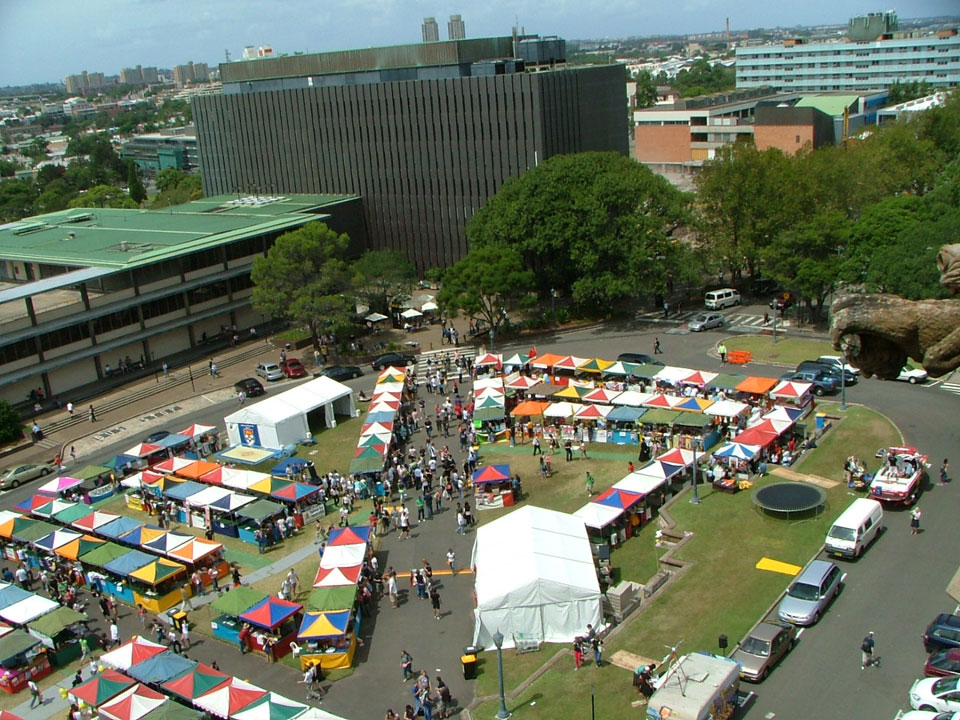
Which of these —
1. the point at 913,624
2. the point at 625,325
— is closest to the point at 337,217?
the point at 625,325

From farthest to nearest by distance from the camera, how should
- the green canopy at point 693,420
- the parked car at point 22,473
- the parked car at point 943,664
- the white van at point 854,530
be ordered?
1. the parked car at point 22,473
2. the green canopy at point 693,420
3. the white van at point 854,530
4. the parked car at point 943,664

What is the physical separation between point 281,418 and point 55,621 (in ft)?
55.6

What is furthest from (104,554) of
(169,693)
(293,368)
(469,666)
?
(293,368)

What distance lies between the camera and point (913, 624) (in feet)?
87.0

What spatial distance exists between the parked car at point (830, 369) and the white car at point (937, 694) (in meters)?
24.0

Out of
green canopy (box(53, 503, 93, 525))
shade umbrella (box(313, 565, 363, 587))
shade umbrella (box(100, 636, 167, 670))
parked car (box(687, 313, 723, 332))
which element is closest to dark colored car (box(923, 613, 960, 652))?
shade umbrella (box(313, 565, 363, 587))

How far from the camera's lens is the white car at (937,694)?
21781 millimetres

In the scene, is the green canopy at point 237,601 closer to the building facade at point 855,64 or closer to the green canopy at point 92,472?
the green canopy at point 92,472

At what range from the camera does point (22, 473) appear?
1805 inches

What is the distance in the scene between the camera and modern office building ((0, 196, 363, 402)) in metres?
54.3

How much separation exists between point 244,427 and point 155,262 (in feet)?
62.2

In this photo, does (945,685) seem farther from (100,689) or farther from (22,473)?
(22,473)

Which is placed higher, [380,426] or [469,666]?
[380,426]

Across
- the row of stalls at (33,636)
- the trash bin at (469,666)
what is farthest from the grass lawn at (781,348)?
the row of stalls at (33,636)
